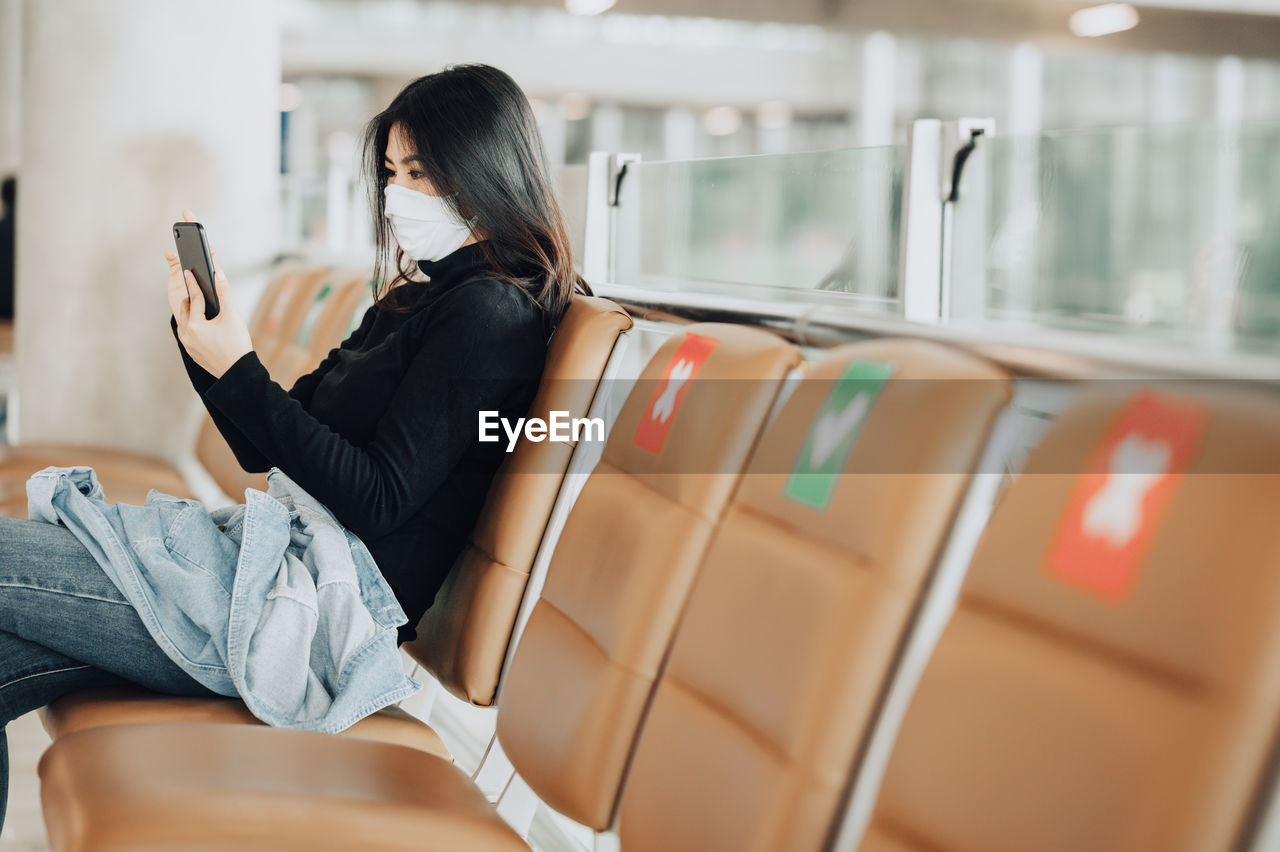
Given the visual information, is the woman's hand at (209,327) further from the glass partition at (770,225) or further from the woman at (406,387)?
the glass partition at (770,225)

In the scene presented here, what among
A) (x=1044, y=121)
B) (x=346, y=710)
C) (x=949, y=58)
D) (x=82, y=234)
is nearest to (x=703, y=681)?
(x=346, y=710)

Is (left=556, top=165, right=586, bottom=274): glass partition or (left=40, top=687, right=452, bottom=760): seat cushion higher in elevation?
(left=556, top=165, right=586, bottom=274): glass partition

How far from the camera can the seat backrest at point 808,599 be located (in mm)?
956

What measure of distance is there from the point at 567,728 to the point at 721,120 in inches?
606

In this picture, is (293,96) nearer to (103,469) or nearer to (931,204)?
(103,469)

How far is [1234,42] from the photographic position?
1001 cm

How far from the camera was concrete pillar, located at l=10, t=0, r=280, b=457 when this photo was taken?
11.7ft

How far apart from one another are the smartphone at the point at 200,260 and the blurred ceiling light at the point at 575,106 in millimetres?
13835

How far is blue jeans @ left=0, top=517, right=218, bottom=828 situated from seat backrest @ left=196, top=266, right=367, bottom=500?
1089 mm

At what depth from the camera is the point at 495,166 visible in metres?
1.72

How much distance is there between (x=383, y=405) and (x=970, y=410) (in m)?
0.94

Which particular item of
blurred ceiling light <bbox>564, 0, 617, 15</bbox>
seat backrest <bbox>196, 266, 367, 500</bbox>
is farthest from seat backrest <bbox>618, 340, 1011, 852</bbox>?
blurred ceiling light <bbox>564, 0, 617, 15</bbox>

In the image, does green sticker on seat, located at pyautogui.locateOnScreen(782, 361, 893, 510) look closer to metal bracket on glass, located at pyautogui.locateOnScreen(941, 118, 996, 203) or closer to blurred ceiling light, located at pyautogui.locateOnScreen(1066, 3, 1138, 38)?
metal bracket on glass, located at pyautogui.locateOnScreen(941, 118, 996, 203)

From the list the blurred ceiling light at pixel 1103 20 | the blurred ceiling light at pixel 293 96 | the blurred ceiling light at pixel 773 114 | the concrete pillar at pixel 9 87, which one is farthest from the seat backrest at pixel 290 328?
the blurred ceiling light at pixel 773 114
